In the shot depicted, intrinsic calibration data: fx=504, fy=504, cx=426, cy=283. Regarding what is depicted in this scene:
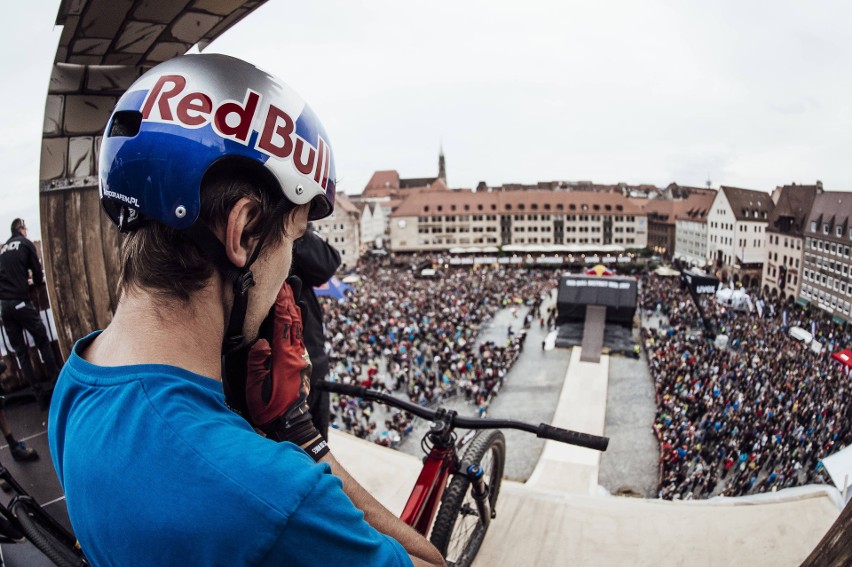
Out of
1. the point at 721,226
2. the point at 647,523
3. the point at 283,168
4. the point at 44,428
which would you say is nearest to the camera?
the point at 283,168

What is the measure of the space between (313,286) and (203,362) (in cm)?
234

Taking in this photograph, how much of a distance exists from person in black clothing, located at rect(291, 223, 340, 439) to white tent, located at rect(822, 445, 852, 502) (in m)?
5.92

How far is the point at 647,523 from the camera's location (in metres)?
4.82

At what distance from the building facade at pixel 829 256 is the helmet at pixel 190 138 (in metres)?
39.8

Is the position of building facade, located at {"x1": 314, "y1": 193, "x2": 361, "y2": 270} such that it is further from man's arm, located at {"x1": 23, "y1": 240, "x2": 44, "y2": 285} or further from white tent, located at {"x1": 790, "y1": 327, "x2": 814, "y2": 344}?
man's arm, located at {"x1": 23, "y1": 240, "x2": 44, "y2": 285}

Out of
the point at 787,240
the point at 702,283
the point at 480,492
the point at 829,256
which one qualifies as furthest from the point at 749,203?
the point at 480,492

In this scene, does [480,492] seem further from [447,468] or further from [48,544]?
[48,544]

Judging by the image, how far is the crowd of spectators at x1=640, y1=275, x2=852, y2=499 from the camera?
12.9 meters

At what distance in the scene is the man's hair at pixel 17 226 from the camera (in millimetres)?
4836

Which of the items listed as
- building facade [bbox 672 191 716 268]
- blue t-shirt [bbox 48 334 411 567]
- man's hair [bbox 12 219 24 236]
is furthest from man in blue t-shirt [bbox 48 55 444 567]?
building facade [bbox 672 191 716 268]

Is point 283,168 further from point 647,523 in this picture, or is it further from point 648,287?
point 648,287

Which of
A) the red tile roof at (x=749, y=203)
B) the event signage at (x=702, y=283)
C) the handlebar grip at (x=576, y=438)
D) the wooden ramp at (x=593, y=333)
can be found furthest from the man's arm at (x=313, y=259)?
the red tile roof at (x=749, y=203)

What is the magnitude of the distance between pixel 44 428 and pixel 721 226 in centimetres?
6107

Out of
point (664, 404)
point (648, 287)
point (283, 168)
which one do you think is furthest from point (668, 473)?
point (648, 287)
